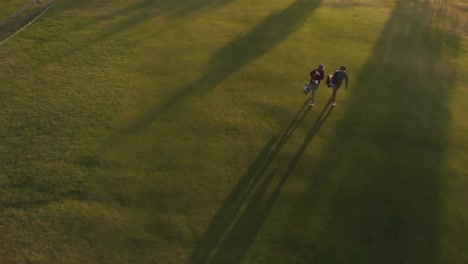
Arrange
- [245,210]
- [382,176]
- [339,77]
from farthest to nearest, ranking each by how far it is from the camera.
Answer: [339,77] → [382,176] → [245,210]

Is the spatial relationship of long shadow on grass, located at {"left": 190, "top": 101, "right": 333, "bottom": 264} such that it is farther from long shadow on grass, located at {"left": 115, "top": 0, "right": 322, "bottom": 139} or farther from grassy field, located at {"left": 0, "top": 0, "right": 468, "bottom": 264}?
long shadow on grass, located at {"left": 115, "top": 0, "right": 322, "bottom": 139}

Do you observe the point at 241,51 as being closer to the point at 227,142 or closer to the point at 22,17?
the point at 227,142

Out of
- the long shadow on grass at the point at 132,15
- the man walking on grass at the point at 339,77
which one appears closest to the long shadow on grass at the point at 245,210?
the man walking on grass at the point at 339,77

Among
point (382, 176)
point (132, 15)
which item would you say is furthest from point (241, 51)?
point (382, 176)

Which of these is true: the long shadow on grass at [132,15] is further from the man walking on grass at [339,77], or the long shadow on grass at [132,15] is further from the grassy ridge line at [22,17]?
the man walking on grass at [339,77]

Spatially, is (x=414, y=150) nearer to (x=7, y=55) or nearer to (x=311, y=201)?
(x=311, y=201)

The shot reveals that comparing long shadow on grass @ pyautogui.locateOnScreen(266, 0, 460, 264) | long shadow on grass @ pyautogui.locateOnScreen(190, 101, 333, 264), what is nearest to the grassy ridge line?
long shadow on grass @ pyautogui.locateOnScreen(190, 101, 333, 264)
